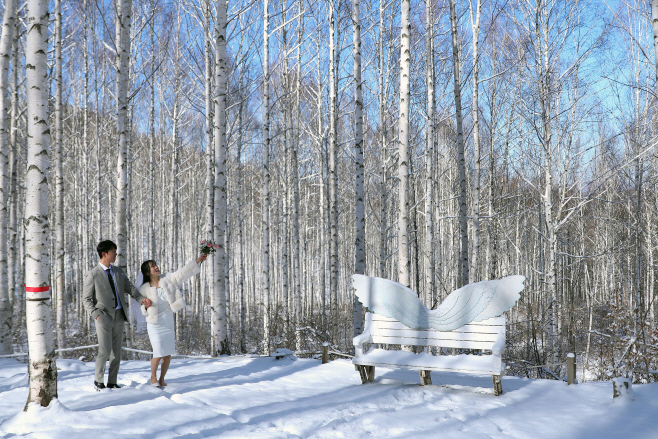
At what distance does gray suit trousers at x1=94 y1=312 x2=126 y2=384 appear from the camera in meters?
3.90

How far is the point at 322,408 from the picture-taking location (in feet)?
11.6

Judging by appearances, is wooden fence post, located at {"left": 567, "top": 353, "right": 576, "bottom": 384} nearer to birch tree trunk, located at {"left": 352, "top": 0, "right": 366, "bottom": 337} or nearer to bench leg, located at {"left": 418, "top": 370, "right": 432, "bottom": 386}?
bench leg, located at {"left": 418, "top": 370, "right": 432, "bottom": 386}

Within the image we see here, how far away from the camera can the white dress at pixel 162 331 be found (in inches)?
160

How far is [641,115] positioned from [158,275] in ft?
43.9

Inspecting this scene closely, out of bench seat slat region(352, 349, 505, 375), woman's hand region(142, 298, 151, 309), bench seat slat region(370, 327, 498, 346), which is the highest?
woman's hand region(142, 298, 151, 309)

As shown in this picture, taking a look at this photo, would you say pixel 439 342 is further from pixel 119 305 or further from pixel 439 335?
pixel 119 305

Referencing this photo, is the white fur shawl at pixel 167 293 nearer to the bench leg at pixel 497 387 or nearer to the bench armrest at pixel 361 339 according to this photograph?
the bench armrest at pixel 361 339

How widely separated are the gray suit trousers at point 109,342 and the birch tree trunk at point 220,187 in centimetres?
204

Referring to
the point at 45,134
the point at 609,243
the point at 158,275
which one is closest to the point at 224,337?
the point at 158,275

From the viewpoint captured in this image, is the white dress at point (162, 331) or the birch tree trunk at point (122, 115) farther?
the birch tree trunk at point (122, 115)

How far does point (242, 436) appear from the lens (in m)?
2.95

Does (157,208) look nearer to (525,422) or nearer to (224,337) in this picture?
(224,337)

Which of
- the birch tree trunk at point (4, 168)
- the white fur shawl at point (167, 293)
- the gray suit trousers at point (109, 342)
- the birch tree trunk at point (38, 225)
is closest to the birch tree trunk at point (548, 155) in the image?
the white fur shawl at point (167, 293)

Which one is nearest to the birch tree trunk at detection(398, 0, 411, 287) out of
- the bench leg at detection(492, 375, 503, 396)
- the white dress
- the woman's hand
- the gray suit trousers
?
the bench leg at detection(492, 375, 503, 396)
